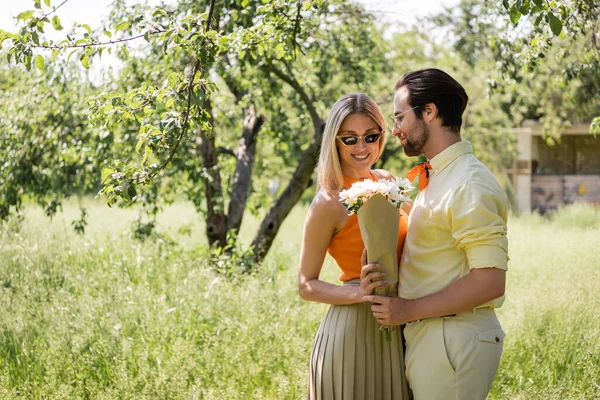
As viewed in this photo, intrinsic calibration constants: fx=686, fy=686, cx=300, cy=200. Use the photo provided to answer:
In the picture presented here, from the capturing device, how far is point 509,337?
18.9ft

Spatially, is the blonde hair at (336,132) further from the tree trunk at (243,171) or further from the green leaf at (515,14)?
the tree trunk at (243,171)

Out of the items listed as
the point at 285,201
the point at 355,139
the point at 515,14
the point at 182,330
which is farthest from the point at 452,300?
the point at 285,201

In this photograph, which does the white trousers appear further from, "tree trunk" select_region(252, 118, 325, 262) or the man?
"tree trunk" select_region(252, 118, 325, 262)

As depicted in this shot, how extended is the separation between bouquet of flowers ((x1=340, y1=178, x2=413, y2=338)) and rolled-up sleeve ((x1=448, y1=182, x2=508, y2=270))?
19cm

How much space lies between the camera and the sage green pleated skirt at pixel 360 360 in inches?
110

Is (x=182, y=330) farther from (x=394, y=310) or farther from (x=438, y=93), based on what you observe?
(x=438, y=93)

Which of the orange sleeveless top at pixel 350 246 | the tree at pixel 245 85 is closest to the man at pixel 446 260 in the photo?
the orange sleeveless top at pixel 350 246

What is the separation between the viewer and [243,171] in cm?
881

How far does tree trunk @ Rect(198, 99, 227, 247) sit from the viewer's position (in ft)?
27.1

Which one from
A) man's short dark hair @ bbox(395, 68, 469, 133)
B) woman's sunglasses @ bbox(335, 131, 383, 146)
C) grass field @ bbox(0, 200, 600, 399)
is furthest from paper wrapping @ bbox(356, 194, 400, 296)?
grass field @ bbox(0, 200, 600, 399)

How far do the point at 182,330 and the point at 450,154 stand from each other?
3.49 metres

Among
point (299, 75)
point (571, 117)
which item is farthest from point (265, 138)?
point (571, 117)

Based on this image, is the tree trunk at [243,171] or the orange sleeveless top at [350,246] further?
the tree trunk at [243,171]

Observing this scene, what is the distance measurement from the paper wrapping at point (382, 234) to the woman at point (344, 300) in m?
0.21
